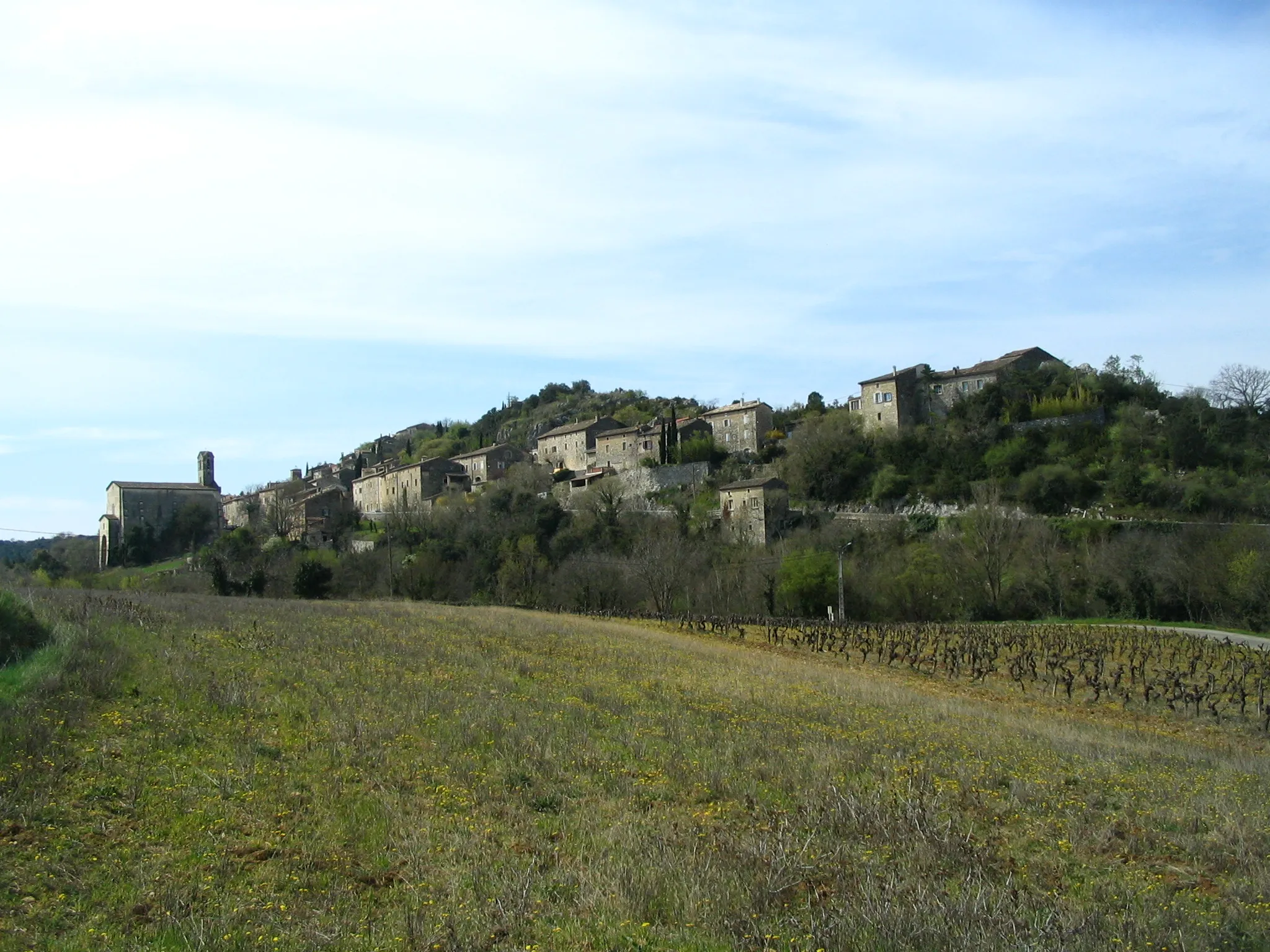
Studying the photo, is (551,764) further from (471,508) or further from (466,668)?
(471,508)

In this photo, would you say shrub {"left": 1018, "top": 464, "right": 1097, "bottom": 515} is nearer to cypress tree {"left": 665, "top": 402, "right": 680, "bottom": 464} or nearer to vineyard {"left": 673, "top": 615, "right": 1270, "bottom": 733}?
vineyard {"left": 673, "top": 615, "right": 1270, "bottom": 733}

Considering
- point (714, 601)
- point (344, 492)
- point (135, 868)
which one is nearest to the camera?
point (135, 868)

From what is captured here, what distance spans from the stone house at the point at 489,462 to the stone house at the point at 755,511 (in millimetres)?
39002

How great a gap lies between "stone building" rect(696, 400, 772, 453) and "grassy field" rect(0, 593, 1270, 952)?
2906 inches

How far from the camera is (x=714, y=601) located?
58.2 m

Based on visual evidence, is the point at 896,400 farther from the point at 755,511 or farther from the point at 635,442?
the point at 635,442

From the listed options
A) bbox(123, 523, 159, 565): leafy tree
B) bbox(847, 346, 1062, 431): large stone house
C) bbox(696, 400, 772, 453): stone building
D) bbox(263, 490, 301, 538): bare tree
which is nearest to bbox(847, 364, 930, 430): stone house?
bbox(847, 346, 1062, 431): large stone house

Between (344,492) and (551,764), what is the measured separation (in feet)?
368

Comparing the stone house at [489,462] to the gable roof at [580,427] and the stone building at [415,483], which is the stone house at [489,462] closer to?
the stone building at [415,483]

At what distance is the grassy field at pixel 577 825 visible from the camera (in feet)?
22.4

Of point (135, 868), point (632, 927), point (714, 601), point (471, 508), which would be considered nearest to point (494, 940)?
point (632, 927)

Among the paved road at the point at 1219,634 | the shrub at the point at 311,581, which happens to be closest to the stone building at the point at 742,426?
the shrub at the point at 311,581

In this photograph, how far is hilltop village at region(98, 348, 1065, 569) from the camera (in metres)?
77.7

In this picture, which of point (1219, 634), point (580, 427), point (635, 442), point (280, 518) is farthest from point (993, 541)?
point (280, 518)
